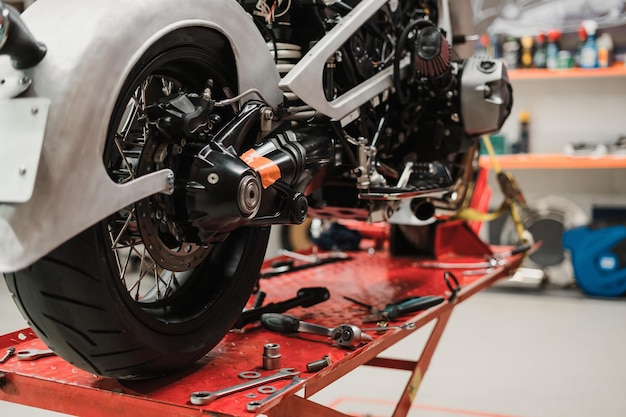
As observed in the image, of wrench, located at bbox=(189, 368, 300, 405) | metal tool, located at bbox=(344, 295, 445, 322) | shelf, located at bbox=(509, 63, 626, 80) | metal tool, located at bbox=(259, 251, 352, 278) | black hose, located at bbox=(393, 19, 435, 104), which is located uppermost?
black hose, located at bbox=(393, 19, 435, 104)

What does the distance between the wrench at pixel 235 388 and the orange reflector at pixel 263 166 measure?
39 centimetres

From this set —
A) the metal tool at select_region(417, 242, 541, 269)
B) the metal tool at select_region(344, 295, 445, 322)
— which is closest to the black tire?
the metal tool at select_region(344, 295, 445, 322)

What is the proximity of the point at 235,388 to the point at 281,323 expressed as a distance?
1.51 feet

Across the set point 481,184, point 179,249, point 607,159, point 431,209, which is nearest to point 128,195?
point 179,249

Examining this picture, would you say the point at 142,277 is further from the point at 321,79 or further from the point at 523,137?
the point at 523,137

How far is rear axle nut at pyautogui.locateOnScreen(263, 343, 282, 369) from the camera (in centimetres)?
158

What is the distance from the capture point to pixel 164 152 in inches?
58.4

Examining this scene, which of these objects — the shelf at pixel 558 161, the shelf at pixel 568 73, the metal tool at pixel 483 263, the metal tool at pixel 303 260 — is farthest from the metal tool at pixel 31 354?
the shelf at pixel 568 73

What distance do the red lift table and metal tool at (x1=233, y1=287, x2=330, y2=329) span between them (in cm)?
2

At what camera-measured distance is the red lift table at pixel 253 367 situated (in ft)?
4.58

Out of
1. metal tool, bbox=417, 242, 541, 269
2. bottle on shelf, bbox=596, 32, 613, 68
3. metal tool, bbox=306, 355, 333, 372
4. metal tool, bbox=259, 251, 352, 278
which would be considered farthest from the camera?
bottle on shelf, bbox=596, 32, 613, 68

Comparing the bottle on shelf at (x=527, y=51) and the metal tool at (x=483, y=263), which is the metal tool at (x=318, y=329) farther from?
the bottle on shelf at (x=527, y=51)

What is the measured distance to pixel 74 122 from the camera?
3.99ft

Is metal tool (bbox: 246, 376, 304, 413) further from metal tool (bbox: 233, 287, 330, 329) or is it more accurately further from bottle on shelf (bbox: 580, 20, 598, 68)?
bottle on shelf (bbox: 580, 20, 598, 68)
